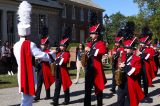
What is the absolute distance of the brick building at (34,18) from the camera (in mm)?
25212

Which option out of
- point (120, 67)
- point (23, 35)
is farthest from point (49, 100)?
point (23, 35)

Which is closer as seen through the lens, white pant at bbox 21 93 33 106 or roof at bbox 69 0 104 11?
white pant at bbox 21 93 33 106

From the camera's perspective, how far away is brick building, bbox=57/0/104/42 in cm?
4362

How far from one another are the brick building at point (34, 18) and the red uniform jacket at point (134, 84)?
15159 mm

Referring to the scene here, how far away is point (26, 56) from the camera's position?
7.85 metres

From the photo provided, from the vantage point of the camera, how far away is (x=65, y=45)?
1132 centimetres

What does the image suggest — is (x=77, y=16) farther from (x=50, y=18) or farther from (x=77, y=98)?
(x=77, y=98)

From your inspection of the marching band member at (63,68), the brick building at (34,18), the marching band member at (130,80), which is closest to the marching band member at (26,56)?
the marching band member at (130,80)

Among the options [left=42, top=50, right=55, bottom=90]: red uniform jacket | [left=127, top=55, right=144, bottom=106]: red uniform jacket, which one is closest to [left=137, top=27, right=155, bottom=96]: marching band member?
[left=42, top=50, right=55, bottom=90]: red uniform jacket

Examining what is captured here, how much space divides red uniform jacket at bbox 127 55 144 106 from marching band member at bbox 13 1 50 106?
2053mm

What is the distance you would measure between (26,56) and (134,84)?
2636 mm

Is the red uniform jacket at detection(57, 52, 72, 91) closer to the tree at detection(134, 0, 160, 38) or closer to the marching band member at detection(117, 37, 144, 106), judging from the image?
the marching band member at detection(117, 37, 144, 106)

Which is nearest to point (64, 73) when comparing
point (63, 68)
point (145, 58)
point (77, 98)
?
point (63, 68)

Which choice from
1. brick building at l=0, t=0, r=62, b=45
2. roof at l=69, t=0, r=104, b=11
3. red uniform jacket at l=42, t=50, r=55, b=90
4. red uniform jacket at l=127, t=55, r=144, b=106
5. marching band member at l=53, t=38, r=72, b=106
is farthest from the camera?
roof at l=69, t=0, r=104, b=11
